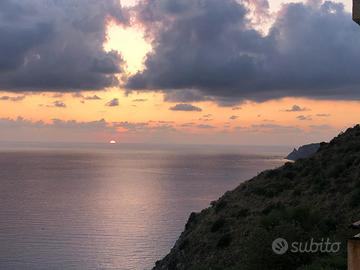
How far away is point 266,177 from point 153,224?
205 ft

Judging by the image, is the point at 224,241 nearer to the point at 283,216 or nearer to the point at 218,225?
the point at 218,225

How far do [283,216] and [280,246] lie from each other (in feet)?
23.9

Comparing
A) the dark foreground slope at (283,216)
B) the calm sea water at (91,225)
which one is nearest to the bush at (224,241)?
the dark foreground slope at (283,216)

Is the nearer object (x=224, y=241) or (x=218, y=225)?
(x=224, y=241)

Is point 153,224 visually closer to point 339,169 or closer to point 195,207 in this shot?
point 195,207

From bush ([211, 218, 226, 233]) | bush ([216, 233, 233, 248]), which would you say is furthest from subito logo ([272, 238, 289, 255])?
bush ([211, 218, 226, 233])

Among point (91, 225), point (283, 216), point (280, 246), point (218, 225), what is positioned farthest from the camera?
point (91, 225)

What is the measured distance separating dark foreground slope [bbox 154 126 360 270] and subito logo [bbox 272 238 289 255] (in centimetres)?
22

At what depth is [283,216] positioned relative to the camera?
27109mm

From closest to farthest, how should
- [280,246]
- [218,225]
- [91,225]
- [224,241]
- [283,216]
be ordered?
1. [280,246]
2. [283,216]
3. [224,241]
4. [218,225]
5. [91,225]

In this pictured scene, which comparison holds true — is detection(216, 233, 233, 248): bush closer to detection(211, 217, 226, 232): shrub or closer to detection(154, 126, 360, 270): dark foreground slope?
detection(154, 126, 360, 270): dark foreground slope

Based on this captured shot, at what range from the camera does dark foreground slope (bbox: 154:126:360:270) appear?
2094 centimetres

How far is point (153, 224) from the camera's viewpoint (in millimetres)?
111062

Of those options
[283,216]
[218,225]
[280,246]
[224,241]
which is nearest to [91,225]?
[218,225]
